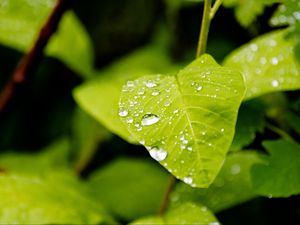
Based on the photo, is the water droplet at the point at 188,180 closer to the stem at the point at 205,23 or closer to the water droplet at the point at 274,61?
the stem at the point at 205,23

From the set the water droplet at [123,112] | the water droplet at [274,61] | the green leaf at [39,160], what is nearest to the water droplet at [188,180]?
the water droplet at [123,112]

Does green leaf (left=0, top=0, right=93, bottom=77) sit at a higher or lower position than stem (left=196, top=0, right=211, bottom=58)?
lower

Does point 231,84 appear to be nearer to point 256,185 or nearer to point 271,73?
point 256,185

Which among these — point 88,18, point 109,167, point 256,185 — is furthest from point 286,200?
point 88,18

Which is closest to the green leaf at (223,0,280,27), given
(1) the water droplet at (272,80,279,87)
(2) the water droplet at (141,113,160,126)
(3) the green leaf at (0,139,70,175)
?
(1) the water droplet at (272,80,279,87)

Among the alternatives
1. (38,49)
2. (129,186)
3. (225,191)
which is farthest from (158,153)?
(129,186)

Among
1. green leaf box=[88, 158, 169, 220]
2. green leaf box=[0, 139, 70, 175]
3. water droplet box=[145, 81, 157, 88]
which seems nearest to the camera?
water droplet box=[145, 81, 157, 88]

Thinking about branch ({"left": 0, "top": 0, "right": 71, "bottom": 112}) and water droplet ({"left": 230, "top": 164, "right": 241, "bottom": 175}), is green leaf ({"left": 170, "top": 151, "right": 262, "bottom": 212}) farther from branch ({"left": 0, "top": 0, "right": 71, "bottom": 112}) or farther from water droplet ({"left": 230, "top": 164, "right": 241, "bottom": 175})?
branch ({"left": 0, "top": 0, "right": 71, "bottom": 112})
